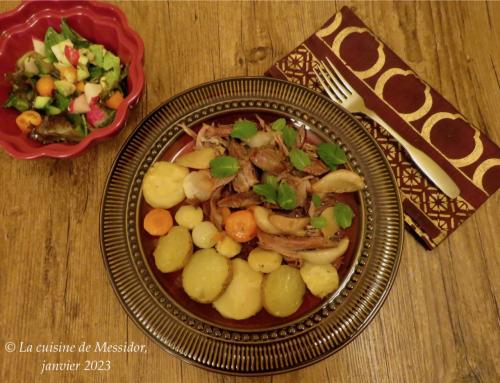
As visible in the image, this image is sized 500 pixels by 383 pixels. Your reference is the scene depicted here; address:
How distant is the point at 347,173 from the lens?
113 cm

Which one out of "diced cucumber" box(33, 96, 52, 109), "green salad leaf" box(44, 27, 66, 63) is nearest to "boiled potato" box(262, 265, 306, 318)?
"diced cucumber" box(33, 96, 52, 109)

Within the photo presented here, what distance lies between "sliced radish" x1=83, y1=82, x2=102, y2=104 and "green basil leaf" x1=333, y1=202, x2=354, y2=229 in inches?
30.2

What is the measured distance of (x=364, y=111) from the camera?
4.17 ft

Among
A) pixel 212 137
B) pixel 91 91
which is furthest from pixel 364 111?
pixel 91 91

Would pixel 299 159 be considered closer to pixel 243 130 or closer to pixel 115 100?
pixel 243 130

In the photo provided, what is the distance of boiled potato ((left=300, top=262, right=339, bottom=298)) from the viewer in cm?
108

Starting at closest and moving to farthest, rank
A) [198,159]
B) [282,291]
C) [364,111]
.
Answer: [282,291] < [198,159] < [364,111]

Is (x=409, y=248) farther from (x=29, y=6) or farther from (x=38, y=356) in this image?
(x=29, y=6)

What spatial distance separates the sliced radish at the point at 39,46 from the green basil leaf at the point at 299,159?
33.2 inches

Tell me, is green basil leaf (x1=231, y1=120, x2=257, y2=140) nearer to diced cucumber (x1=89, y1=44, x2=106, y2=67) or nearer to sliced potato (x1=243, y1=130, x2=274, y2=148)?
sliced potato (x1=243, y1=130, x2=274, y2=148)

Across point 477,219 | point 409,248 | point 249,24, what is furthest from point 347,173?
point 249,24

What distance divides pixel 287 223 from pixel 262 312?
255 millimetres

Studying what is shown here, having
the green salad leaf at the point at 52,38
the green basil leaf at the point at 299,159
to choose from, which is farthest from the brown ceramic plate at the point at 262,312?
the green salad leaf at the point at 52,38

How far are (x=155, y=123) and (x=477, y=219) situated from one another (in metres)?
1.02
